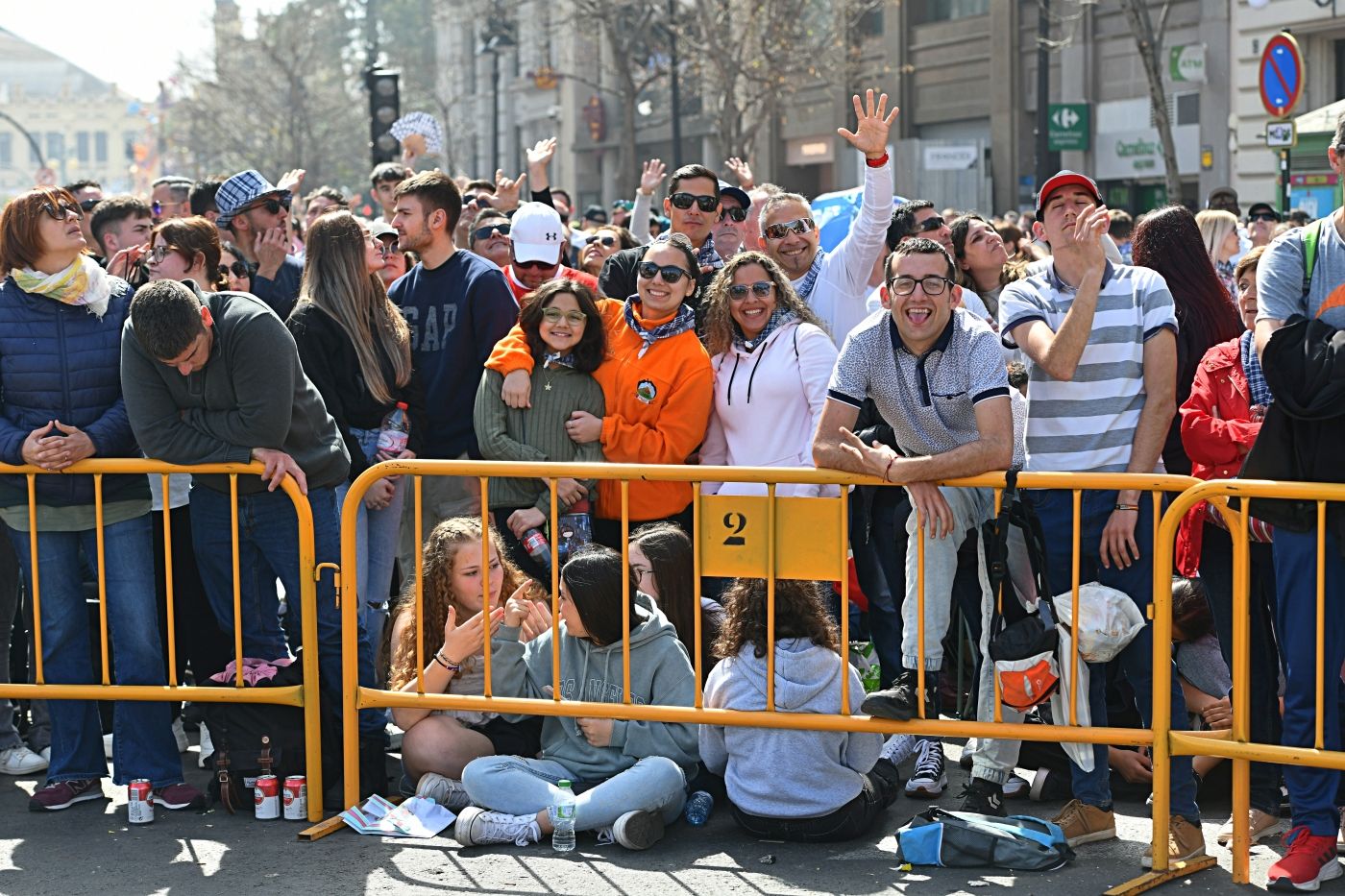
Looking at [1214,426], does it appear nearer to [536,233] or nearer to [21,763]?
[536,233]

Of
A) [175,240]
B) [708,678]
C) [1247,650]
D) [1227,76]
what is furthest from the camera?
[1227,76]

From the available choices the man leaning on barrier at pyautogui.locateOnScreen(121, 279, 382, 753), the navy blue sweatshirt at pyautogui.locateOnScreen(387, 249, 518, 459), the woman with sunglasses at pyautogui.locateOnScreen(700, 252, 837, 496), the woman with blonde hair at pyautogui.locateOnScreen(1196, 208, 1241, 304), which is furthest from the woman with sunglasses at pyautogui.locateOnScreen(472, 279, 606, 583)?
the woman with blonde hair at pyautogui.locateOnScreen(1196, 208, 1241, 304)

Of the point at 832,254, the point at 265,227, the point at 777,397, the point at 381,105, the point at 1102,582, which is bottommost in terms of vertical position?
the point at 1102,582

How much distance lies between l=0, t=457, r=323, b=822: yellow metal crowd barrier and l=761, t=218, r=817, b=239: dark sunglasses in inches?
106

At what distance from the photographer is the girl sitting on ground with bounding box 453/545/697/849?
580 centimetres

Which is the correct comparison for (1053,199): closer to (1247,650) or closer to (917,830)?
(1247,650)

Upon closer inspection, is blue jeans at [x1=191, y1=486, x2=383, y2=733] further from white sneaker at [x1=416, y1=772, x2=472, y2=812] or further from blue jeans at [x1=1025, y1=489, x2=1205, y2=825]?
blue jeans at [x1=1025, y1=489, x2=1205, y2=825]

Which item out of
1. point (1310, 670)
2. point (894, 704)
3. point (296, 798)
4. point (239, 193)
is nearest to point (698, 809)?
point (894, 704)

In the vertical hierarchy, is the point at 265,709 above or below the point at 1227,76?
below

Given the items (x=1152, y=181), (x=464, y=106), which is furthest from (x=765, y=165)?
(x=464, y=106)

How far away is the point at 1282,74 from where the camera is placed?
629 inches

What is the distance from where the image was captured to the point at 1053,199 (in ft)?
19.5

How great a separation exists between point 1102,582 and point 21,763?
4.33 meters

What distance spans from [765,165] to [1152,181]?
1446 centimetres
